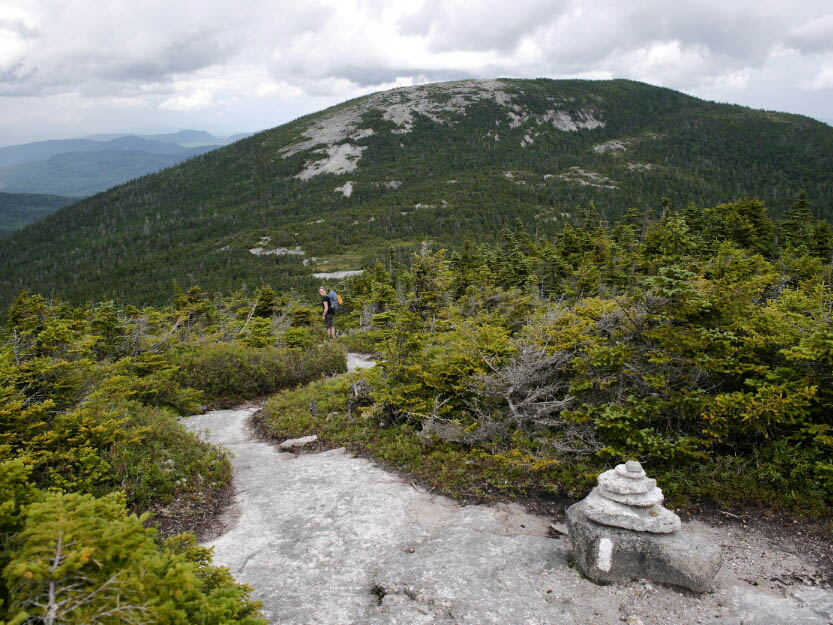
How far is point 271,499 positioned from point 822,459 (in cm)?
790

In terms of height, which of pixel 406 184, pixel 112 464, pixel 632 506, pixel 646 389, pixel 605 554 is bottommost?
pixel 605 554

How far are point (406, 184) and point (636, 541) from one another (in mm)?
138109

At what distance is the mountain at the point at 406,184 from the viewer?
101875mm

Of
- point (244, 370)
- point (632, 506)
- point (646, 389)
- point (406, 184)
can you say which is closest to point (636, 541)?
point (632, 506)

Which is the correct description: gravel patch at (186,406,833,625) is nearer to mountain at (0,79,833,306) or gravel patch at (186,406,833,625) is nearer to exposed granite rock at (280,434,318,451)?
exposed granite rock at (280,434,318,451)

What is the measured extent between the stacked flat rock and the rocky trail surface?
62 cm

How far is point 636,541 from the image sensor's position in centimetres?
517

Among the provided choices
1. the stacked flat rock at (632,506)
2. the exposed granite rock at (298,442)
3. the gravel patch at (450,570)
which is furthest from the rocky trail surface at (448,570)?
the exposed granite rock at (298,442)

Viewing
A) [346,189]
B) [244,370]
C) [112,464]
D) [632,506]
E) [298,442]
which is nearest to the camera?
[632,506]

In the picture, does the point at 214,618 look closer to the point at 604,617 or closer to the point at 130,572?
the point at 130,572

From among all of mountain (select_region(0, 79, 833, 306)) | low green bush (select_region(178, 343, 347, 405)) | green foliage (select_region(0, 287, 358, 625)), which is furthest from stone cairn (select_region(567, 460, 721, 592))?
mountain (select_region(0, 79, 833, 306))

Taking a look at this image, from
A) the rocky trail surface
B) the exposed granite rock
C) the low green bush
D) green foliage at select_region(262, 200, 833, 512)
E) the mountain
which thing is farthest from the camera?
the mountain

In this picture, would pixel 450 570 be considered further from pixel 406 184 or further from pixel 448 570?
pixel 406 184

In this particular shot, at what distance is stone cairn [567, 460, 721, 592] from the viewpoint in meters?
4.99
